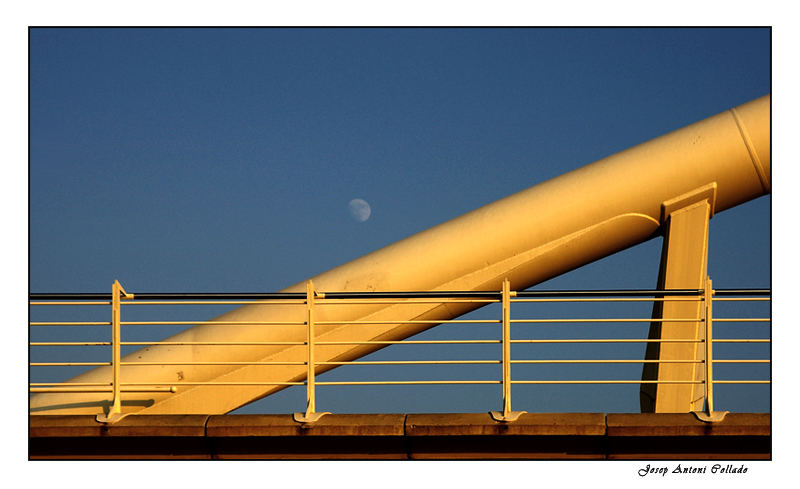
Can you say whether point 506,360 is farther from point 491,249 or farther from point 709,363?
point 491,249

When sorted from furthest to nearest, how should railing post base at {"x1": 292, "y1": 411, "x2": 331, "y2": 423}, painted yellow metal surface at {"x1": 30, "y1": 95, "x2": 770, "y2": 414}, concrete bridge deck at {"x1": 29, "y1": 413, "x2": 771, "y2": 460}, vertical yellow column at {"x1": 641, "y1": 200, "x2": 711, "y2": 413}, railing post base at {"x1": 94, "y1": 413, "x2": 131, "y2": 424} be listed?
1. painted yellow metal surface at {"x1": 30, "y1": 95, "x2": 770, "y2": 414}
2. vertical yellow column at {"x1": 641, "y1": 200, "x2": 711, "y2": 413}
3. railing post base at {"x1": 94, "y1": 413, "x2": 131, "y2": 424}
4. railing post base at {"x1": 292, "y1": 411, "x2": 331, "y2": 423}
5. concrete bridge deck at {"x1": 29, "y1": 413, "x2": 771, "y2": 460}

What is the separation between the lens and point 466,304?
852 centimetres

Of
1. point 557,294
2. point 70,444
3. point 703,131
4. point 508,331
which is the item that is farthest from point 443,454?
point 703,131

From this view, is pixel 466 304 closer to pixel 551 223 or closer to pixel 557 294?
pixel 551 223

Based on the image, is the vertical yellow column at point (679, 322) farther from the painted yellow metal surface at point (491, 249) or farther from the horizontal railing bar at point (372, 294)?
the horizontal railing bar at point (372, 294)

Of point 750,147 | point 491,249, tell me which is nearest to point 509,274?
point 491,249

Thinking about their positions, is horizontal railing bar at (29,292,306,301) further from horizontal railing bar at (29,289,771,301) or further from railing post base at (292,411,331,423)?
railing post base at (292,411,331,423)

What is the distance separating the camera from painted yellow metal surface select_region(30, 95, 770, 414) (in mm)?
8023

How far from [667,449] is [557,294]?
1.19 m

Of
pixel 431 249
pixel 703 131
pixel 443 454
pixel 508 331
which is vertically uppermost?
pixel 703 131

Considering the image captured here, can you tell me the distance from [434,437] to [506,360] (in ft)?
2.19

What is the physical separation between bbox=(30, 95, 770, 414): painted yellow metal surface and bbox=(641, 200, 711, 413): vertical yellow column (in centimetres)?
21

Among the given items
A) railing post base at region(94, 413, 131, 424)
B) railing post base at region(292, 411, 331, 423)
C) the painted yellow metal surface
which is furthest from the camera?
the painted yellow metal surface

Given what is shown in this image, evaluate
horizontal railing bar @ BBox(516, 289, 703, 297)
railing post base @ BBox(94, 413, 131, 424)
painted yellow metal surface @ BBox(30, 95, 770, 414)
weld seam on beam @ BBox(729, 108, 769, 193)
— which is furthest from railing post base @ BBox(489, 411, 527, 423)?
weld seam on beam @ BBox(729, 108, 769, 193)
